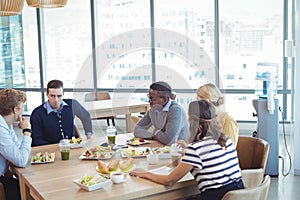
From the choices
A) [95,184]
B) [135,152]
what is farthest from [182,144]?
[95,184]

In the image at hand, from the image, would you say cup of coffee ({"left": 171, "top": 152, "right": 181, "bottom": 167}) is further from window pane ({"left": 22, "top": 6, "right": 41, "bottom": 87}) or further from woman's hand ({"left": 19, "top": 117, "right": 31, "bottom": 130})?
window pane ({"left": 22, "top": 6, "right": 41, "bottom": 87})

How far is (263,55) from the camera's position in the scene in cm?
662

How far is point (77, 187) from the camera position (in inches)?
90.7

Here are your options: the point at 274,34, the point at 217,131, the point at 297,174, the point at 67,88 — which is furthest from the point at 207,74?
the point at 217,131

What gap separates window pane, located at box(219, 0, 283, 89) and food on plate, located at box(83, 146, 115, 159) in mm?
4088

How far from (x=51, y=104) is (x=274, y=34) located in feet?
13.3

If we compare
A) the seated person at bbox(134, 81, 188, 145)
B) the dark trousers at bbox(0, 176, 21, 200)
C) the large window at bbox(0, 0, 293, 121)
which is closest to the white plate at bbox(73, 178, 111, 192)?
the dark trousers at bbox(0, 176, 21, 200)

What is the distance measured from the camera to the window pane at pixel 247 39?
650cm

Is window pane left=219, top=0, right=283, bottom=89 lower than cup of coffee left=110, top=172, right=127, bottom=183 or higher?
higher

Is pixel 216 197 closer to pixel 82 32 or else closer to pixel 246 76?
pixel 246 76

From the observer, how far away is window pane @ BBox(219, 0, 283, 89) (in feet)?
21.3

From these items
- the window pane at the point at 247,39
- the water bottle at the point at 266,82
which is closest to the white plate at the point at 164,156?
the water bottle at the point at 266,82

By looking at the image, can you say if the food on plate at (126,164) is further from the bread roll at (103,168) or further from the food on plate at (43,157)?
the food on plate at (43,157)

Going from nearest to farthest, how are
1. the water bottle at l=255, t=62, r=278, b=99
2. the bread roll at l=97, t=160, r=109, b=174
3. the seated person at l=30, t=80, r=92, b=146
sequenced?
the bread roll at l=97, t=160, r=109, b=174
the seated person at l=30, t=80, r=92, b=146
the water bottle at l=255, t=62, r=278, b=99
